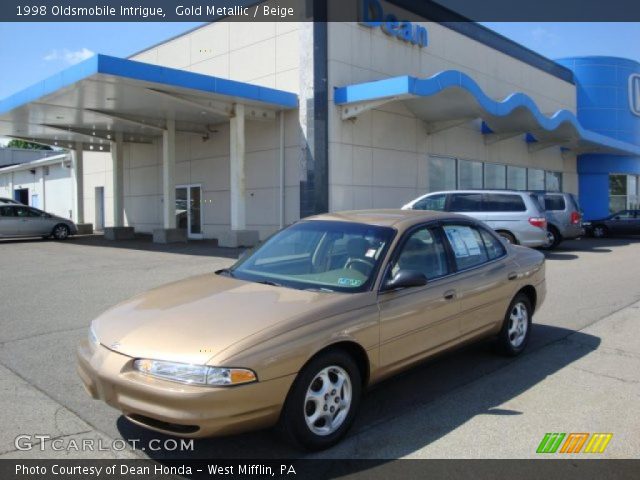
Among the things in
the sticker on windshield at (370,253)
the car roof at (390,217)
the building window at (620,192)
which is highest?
the building window at (620,192)

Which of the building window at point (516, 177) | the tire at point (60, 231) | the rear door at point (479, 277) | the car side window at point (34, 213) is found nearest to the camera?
the rear door at point (479, 277)

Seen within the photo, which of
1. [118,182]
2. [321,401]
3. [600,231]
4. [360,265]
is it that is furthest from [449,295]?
[600,231]

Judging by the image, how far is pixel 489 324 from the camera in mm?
5262

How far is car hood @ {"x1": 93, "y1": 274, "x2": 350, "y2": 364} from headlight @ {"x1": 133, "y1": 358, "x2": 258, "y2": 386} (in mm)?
44

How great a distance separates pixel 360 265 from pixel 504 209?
37.6 feet

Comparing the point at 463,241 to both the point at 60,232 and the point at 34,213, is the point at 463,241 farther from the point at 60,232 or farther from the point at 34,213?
the point at 60,232

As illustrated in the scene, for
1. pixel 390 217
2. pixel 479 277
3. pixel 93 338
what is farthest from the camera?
pixel 479 277

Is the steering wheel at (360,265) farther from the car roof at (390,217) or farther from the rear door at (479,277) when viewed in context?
the rear door at (479,277)

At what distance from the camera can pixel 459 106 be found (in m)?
18.6

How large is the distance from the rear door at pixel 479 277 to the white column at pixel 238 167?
1204 cm

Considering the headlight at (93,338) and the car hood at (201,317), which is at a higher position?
the car hood at (201,317)

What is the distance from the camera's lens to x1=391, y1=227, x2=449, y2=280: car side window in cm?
447

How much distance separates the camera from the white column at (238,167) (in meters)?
16.9

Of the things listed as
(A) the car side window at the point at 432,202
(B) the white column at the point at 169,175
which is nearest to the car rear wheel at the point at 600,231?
(A) the car side window at the point at 432,202
